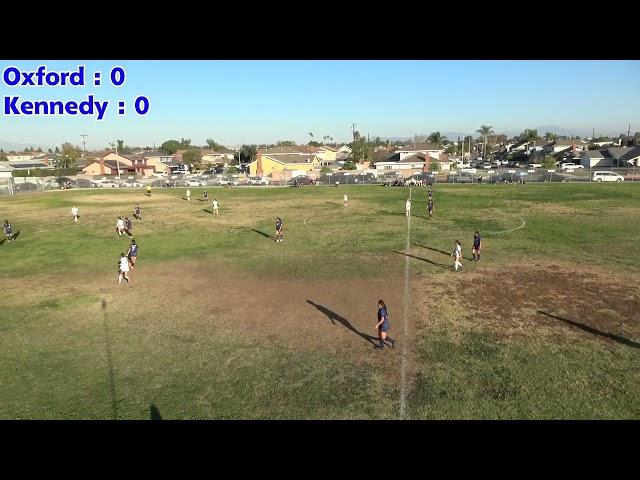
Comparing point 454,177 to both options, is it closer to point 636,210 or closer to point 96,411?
point 636,210

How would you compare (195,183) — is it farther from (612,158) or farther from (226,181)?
(612,158)

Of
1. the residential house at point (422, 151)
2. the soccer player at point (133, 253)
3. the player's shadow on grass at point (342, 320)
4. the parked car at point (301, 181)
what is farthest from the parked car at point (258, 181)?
the player's shadow on grass at point (342, 320)

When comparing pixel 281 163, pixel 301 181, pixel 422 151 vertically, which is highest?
pixel 422 151

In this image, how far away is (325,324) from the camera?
1516 cm

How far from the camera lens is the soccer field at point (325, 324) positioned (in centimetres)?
1069

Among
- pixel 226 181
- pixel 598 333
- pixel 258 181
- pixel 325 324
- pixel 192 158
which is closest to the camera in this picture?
pixel 598 333

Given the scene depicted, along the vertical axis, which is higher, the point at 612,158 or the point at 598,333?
the point at 612,158

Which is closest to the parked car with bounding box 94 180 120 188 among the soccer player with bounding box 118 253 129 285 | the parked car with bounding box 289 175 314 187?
the parked car with bounding box 289 175 314 187

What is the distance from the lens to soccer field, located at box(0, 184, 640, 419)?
10688 millimetres

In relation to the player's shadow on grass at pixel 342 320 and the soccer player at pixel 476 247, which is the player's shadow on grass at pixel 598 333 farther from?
the soccer player at pixel 476 247

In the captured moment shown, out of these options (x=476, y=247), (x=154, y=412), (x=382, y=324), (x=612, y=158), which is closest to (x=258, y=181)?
(x=476, y=247)

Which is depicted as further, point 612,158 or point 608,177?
point 612,158

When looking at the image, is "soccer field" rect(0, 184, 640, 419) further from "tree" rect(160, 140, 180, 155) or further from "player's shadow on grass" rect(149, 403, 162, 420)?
"tree" rect(160, 140, 180, 155)
